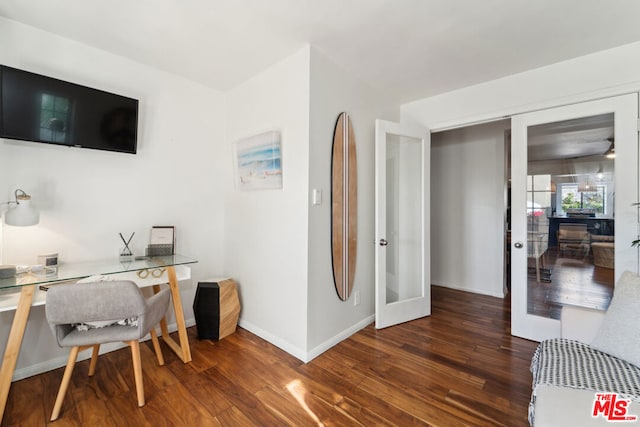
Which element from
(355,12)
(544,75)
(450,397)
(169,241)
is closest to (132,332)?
(169,241)

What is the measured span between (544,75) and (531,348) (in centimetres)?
242

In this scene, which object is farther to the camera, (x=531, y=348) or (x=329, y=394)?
(x=531, y=348)

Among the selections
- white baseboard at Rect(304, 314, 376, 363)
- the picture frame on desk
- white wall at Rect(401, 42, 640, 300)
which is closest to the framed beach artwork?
the picture frame on desk

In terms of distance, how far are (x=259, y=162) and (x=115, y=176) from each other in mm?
1220

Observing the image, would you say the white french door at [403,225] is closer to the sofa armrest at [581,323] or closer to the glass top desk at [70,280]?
the sofa armrest at [581,323]

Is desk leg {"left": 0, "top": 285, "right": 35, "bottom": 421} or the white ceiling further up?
the white ceiling

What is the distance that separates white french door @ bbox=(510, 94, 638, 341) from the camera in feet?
7.27

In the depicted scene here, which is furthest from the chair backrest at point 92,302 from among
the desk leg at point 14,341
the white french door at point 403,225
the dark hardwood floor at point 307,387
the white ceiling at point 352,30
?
the white french door at point 403,225

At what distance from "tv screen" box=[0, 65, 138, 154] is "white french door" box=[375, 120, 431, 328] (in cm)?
232

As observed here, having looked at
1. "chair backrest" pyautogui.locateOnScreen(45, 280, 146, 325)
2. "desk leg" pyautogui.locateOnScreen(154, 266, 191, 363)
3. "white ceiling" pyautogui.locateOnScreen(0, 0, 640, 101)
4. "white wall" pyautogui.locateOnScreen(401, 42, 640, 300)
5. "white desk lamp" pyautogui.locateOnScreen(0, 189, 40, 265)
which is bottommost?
"desk leg" pyautogui.locateOnScreen(154, 266, 191, 363)

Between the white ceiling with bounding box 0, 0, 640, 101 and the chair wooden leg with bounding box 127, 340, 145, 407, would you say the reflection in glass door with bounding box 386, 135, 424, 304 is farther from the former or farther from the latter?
the chair wooden leg with bounding box 127, 340, 145, 407

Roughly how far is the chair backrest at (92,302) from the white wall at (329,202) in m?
1.21

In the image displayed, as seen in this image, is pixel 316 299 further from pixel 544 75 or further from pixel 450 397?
pixel 544 75

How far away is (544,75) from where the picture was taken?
99.6 inches
